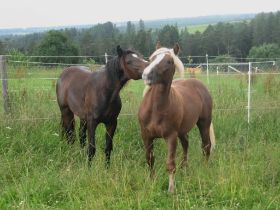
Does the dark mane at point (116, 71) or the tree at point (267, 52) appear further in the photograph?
the tree at point (267, 52)

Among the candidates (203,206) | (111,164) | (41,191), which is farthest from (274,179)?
(41,191)

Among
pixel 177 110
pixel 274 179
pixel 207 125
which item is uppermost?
pixel 177 110

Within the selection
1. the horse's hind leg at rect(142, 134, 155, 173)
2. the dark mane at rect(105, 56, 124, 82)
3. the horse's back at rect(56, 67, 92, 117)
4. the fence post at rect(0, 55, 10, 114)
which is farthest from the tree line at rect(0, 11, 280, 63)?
the horse's hind leg at rect(142, 134, 155, 173)

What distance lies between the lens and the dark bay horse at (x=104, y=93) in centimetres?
561

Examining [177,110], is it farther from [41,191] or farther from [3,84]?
[3,84]

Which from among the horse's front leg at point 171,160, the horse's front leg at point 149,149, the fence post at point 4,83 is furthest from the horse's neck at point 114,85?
the fence post at point 4,83

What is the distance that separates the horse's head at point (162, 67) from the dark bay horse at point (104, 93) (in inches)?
24.9

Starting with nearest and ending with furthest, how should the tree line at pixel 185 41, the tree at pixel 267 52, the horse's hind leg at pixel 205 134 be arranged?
1. the horse's hind leg at pixel 205 134
2. the tree line at pixel 185 41
3. the tree at pixel 267 52

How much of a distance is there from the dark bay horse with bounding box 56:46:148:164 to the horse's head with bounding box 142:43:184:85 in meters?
0.63

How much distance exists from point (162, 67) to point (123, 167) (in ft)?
5.28

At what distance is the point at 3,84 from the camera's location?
7.35 m

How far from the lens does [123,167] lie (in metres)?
5.41

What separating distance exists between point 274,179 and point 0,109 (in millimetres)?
5190

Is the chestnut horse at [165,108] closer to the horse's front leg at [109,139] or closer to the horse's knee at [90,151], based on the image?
the horse's front leg at [109,139]
